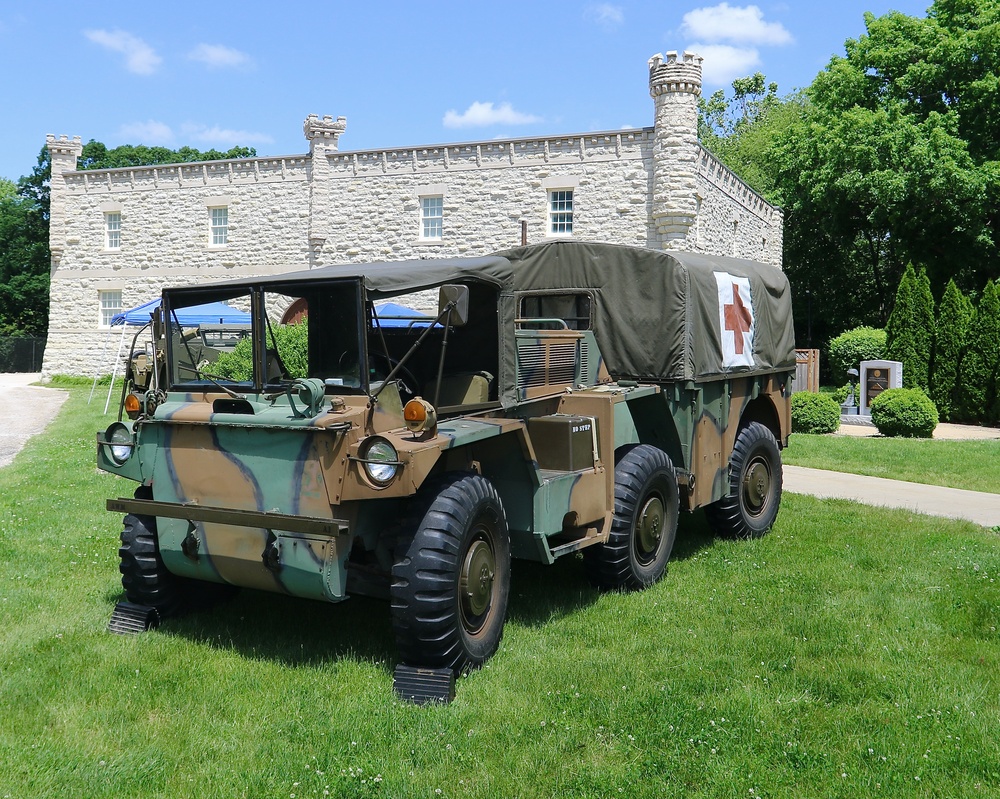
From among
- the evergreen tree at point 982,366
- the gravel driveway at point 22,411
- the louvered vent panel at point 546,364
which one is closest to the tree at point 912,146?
the evergreen tree at point 982,366

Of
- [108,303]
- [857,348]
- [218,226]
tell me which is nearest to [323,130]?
[218,226]

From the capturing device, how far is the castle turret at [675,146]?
79.2 ft

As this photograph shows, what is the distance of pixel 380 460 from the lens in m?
4.75

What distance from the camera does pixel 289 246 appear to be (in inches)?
1220

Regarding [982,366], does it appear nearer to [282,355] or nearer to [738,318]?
[738,318]

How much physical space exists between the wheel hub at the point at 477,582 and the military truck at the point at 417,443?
2 centimetres

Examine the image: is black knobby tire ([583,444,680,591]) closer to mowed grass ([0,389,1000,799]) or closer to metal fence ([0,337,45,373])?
mowed grass ([0,389,1000,799])

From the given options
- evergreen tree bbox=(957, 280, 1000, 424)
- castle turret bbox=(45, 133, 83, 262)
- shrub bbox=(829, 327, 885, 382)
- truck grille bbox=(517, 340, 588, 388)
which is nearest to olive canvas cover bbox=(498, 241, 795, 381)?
truck grille bbox=(517, 340, 588, 388)

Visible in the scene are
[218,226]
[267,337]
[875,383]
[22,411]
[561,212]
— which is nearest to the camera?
[267,337]

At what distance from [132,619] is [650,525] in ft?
12.3

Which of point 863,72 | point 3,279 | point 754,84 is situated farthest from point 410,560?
point 754,84

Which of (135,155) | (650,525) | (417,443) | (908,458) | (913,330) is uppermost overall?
(135,155)

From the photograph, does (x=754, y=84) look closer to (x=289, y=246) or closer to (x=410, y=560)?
(x=289, y=246)

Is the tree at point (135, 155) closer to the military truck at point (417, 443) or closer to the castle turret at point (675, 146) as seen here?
the castle turret at point (675, 146)
